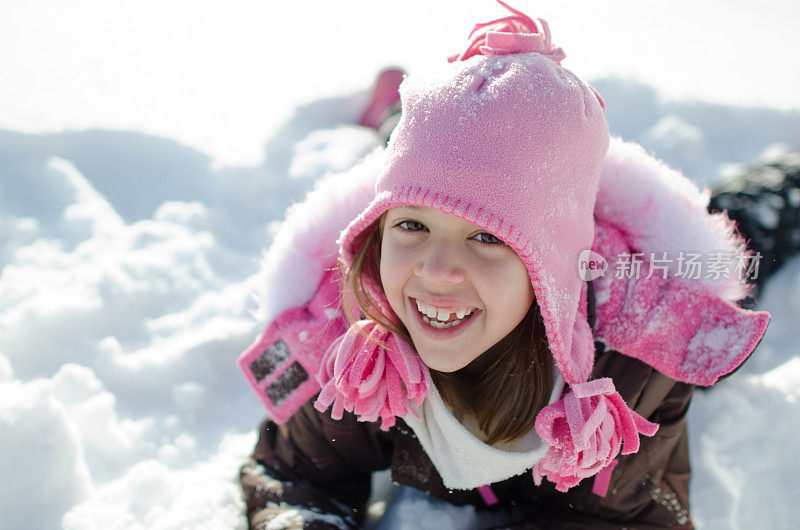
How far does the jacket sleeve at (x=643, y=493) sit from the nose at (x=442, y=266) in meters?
0.43

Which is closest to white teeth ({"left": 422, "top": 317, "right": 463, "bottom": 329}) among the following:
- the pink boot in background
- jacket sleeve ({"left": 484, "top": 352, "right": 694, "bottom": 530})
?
jacket sleeve ({"left": 484, "top": 352, "right": 694, "bottom": 530})

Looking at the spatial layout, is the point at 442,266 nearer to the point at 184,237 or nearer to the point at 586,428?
the point at 586,428

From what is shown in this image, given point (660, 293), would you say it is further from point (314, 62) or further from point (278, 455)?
point (314, 62)

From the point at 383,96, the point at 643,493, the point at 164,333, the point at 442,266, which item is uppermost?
the point at 383,96

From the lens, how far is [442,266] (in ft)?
2.52

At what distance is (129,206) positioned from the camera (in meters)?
1.82

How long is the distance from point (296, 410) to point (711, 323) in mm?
702

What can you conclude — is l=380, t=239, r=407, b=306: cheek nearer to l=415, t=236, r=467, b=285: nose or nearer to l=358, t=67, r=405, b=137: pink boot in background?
l=415, t=236, r=467, b=285: nose

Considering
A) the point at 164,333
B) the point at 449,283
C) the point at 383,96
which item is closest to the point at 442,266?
the point at 449,283

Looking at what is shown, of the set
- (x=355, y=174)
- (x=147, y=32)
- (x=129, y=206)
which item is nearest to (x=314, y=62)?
(x=147, y=32)

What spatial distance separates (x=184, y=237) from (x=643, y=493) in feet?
4.47

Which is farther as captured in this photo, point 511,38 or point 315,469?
point 315,469

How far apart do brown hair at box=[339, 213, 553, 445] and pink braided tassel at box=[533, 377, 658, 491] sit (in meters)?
0.08

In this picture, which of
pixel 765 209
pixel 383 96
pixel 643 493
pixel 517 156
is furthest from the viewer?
pixel 383 96
